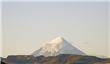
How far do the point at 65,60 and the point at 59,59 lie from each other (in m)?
0.09

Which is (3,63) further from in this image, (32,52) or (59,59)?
(32,52)

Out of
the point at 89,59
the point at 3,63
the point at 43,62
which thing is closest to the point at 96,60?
the point at 89,59

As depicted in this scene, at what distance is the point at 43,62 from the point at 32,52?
0.90 meters

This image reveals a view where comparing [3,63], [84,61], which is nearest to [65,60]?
[84,61]

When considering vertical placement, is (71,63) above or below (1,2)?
below

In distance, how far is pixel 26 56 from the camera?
4.02 metres

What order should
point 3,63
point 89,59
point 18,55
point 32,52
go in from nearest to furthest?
point 3,63 → point 89,59 → point 18,55 → point 32,52

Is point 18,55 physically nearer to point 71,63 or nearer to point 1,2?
point 71,63

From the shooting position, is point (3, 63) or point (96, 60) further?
point (96, 60)

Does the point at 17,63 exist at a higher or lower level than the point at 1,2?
lower

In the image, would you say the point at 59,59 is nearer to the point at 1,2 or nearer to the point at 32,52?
the point at 32,52

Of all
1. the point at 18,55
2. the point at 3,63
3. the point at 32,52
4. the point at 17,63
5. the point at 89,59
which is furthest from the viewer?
the point at 32,52

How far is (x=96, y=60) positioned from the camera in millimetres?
3650

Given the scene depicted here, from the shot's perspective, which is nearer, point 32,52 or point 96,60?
A: point 96,60
